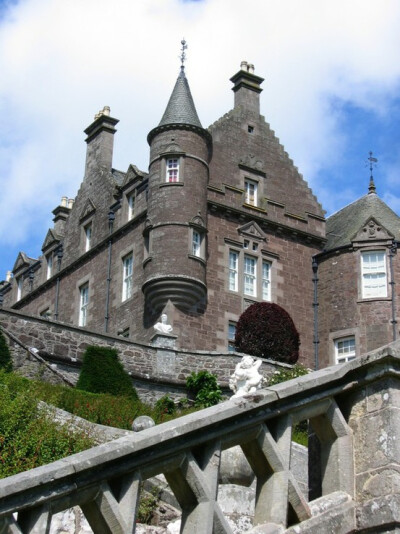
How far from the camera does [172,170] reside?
1403 inches

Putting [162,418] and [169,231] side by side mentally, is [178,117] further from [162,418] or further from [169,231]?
[162,418]

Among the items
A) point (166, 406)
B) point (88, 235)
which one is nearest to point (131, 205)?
point (88, 235)

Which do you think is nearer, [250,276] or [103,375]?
[103,375]

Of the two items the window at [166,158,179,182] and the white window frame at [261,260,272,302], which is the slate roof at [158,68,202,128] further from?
the white window frame at [261,260,272,302]

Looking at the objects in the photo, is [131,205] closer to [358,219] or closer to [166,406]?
[358,219]

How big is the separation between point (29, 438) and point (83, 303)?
2584cm

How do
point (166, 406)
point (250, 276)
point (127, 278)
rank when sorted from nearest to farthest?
point (166, 406), point (250, 276), point (127, 278)

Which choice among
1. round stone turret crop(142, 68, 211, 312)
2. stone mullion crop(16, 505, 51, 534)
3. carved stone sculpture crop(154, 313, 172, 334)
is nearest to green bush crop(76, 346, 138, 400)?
carved stone sculpture crop(154, 313, 172, 334)

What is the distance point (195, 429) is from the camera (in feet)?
21.5

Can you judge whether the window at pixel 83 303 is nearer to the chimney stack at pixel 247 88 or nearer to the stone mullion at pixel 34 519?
the chimney stack at pixel 247 88

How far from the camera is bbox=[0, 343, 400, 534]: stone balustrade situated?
609cm

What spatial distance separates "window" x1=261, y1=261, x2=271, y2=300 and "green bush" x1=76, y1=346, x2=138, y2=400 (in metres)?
9.25

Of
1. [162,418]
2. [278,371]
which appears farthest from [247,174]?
[162,418]

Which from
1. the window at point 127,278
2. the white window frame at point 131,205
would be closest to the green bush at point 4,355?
the window at point 127,278
